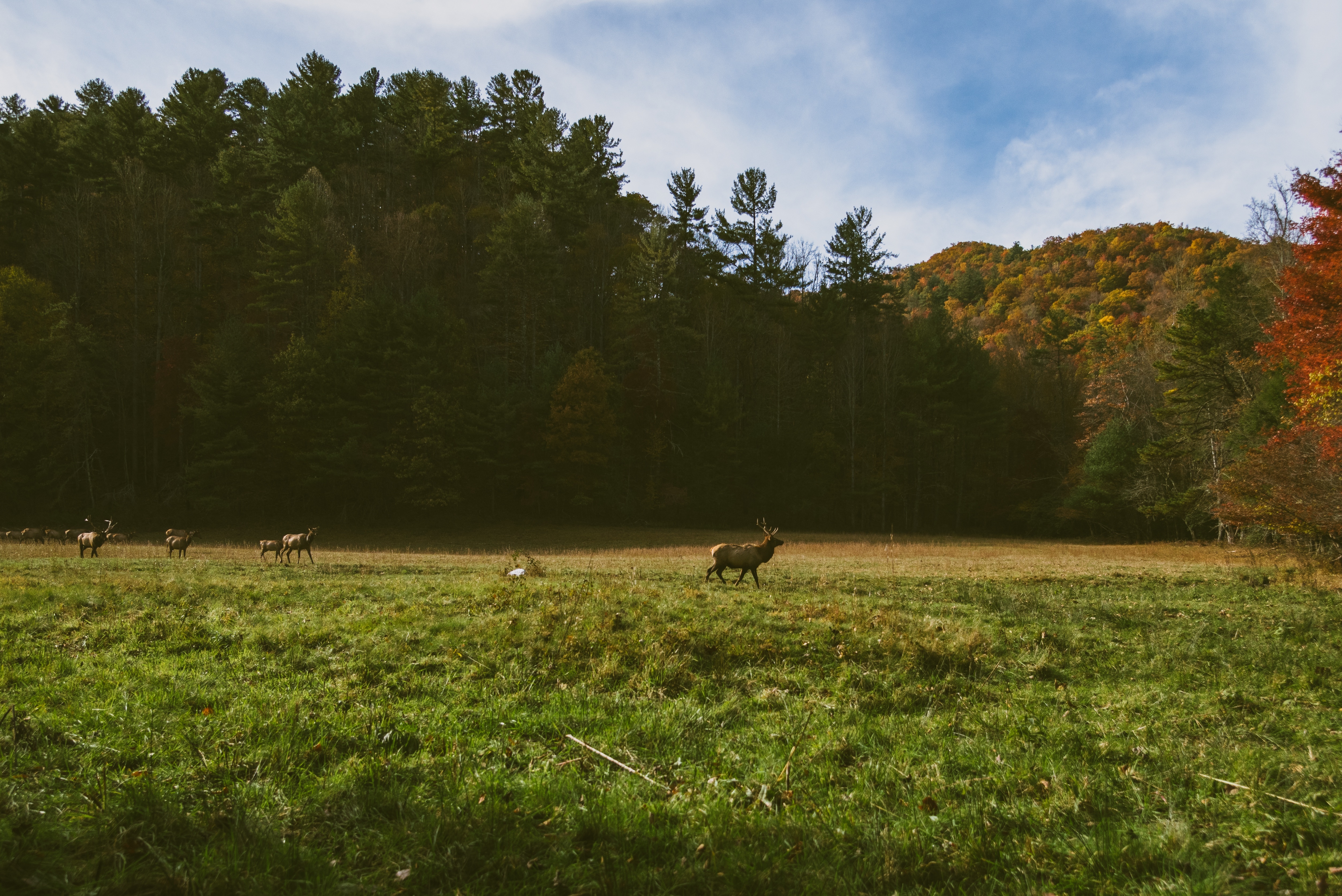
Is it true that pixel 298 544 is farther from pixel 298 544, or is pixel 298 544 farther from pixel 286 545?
pixel 286 545

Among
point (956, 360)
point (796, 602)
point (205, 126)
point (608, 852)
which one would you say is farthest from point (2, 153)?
point (956, 360)

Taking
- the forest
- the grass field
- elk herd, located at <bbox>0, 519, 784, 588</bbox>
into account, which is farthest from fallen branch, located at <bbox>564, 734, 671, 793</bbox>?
the forest

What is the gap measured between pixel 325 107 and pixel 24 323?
86.2 ft

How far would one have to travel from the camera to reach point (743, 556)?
14516 mm

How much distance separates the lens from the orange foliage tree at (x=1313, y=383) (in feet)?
62.0

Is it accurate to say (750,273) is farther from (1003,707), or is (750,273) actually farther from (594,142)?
(1003,707)

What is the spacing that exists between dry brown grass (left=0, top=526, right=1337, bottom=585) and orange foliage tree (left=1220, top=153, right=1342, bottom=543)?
1.69 m

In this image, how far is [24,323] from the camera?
3784 cm

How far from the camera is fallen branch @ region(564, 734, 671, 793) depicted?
4.60 metres

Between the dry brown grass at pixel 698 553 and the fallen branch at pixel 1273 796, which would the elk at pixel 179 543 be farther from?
the fallen branch at pixel 1273 796

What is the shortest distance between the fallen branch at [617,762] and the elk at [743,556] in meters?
9.12

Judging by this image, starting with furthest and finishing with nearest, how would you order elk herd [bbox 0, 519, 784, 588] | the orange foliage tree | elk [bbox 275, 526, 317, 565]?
elk [bbox 275, 526, 317, 565] < the orange foliage tree < elk herd [bbox 0, 519, 784, 588]

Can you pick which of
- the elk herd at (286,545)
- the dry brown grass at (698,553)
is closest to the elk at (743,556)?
the elk herd at (286,545)

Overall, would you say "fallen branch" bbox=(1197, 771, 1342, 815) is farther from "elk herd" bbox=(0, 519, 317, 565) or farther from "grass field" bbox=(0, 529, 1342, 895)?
"elk herd" bbox=(0, 519, 317, 565)
